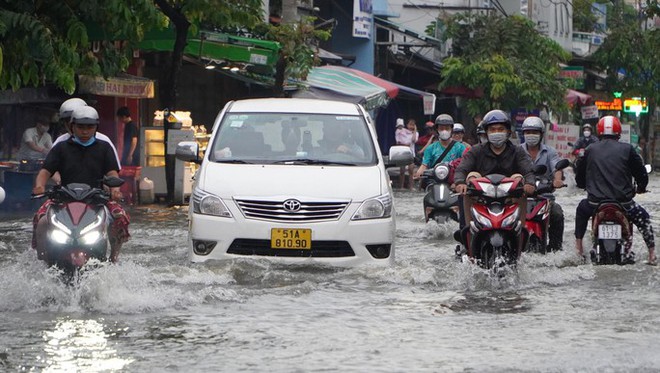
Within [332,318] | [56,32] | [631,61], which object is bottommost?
[332,318]

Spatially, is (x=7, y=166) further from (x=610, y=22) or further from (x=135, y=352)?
(x=610, y=22)

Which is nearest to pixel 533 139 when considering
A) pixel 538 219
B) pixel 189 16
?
pixel 538 219

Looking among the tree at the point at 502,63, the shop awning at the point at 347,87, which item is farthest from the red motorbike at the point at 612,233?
the tree at the point at 502,63

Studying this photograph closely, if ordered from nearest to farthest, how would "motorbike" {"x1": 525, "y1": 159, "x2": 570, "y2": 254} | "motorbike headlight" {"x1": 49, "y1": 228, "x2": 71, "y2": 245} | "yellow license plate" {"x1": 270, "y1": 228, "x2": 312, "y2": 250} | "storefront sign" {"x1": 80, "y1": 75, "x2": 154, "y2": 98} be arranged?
→ 1. "motorbike headlight" {"x1": 49, "y1": 228, "x2": 71, "y2": 245}
2. "yellow license plate" {"x1": 270, "y1": 228, "x2": 312, "y2": 250}
3. "motorbike" {"x1": 525, "y1": 159, "x2": 570, "y2": 254}
4. "storefront sign" {"x1": 80, "y1": 75, "x2": 154, "y2": 98}

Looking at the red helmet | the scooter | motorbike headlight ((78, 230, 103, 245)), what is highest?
the red helmet

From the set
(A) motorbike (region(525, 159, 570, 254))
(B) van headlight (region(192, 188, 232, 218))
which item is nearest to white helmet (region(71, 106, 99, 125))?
(B) van headlight (region(192, 188, 232, 218))

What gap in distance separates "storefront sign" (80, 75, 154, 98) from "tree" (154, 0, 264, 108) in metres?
0.32

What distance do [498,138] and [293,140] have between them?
2129 millimetres

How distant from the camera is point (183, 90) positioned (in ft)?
101

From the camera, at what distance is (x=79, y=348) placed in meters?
8.77

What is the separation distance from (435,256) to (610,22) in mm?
46300

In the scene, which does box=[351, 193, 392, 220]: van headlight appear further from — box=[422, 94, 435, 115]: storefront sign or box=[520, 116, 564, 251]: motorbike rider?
box=[422, 94, 435, 115]: storefront sign

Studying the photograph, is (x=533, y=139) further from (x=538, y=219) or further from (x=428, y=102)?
(x=428, y=102)

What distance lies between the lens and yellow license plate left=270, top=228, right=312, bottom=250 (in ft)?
41.2
